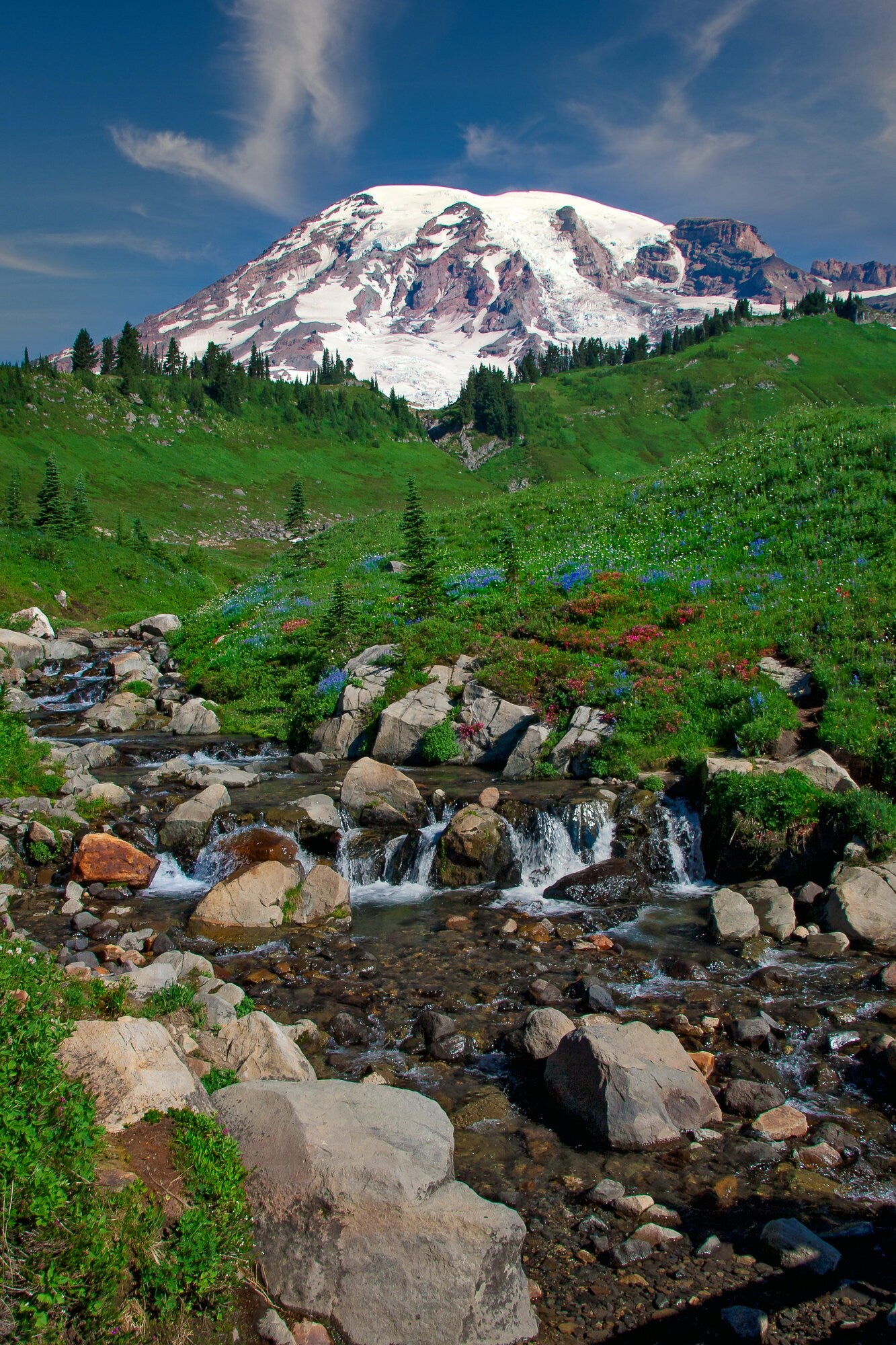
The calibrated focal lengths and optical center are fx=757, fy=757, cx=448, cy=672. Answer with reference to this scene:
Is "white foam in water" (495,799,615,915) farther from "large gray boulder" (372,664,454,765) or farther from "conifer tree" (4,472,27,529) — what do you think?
"conifer tree" (4,472,27,529)

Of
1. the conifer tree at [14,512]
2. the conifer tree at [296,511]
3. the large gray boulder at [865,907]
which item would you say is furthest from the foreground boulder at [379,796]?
the conifer tree at [14,512]

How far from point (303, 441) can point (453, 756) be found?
145m

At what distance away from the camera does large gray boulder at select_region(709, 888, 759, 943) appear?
12.0 m

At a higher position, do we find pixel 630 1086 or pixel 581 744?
pixel 581 744

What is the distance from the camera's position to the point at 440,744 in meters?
20.5

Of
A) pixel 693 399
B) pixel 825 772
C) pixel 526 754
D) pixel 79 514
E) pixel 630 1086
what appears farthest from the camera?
pixel 693 399

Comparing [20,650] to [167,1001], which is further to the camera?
[20,650]

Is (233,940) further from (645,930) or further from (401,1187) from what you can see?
(401,1187)

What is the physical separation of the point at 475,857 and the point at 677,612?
11.2 m

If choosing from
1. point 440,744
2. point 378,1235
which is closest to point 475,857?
point 440,744

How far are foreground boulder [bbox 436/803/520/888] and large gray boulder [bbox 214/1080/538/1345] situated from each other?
924 centimetres

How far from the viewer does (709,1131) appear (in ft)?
24.5

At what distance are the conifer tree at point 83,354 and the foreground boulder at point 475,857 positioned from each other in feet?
504

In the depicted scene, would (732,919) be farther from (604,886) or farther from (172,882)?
(172,882)
